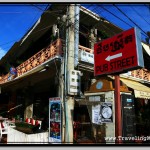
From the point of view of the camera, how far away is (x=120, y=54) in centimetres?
701

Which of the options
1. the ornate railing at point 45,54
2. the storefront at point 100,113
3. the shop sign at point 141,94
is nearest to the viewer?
the storefront at point 100,113

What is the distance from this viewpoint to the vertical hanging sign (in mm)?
8594

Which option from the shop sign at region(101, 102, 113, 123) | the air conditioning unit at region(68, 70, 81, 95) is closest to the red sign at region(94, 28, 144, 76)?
the shop sign at region(101, 102, 113, 123)

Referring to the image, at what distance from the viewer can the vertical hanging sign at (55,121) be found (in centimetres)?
859

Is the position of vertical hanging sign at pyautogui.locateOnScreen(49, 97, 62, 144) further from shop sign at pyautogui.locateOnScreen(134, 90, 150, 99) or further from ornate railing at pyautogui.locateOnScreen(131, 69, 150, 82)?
ornate railing at pyautogui.locateOnScreen(131, 69, 150, 82)

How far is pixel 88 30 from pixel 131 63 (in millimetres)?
7614

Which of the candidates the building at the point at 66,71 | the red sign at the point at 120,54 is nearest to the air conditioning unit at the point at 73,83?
the building at the point at 66,71

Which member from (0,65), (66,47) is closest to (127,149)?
(66,47)

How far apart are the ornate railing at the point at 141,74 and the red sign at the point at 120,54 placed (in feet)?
21.8

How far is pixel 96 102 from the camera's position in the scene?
8.55m

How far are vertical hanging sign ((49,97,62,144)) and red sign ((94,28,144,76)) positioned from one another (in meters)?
2.29

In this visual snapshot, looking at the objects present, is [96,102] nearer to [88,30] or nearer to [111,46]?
[111,46]

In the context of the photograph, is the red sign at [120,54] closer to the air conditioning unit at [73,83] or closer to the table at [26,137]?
the air conditioning unit at [73,83]

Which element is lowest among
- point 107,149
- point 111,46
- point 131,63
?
point 107,149
